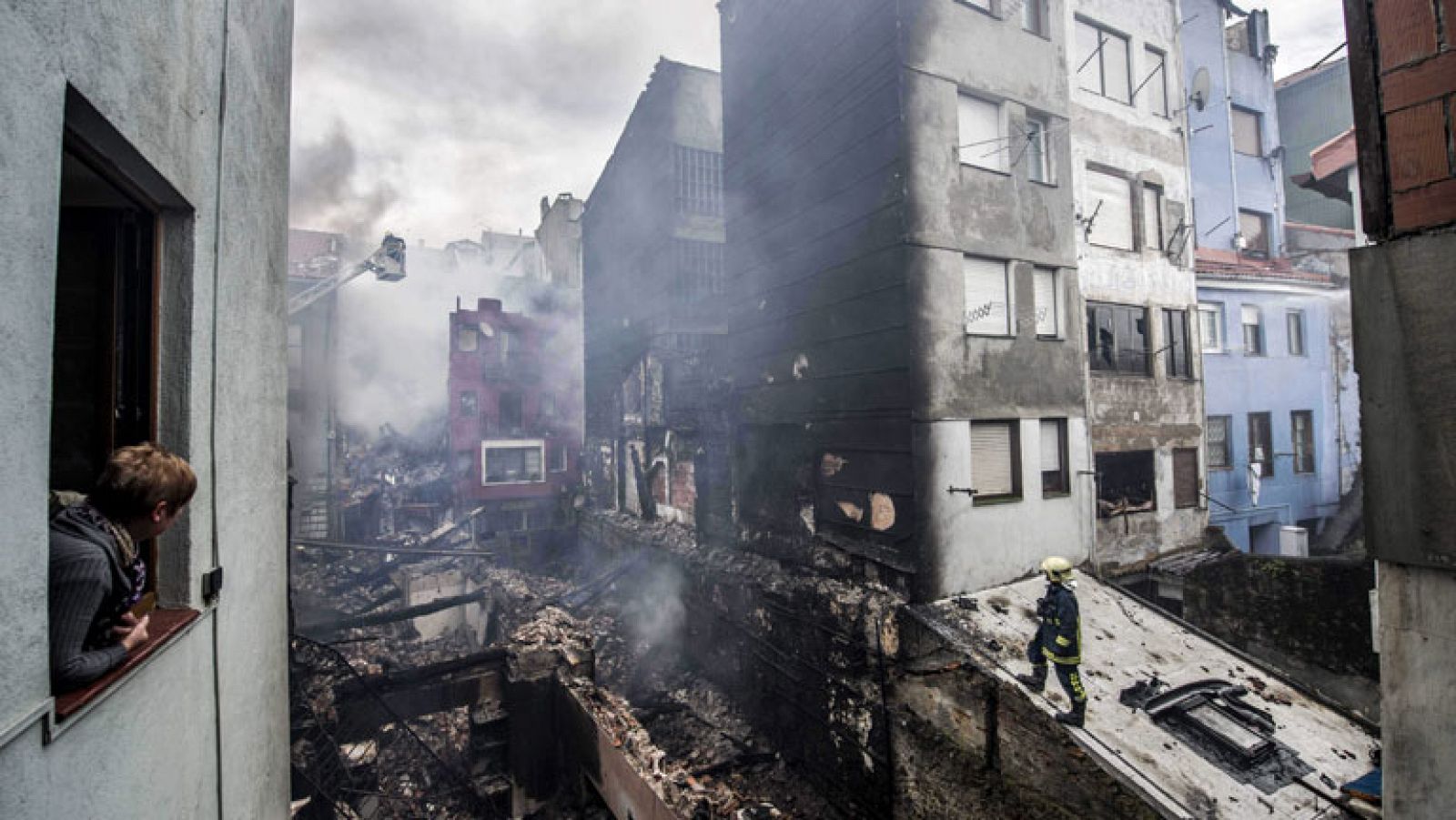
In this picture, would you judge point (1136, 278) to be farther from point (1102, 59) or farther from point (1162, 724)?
point (1162, 724)

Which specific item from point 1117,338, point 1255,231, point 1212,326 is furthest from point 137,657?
point 1255,231

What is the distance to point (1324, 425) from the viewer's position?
17.3 metres

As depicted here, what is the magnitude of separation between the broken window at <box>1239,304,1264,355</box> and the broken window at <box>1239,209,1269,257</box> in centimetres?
350

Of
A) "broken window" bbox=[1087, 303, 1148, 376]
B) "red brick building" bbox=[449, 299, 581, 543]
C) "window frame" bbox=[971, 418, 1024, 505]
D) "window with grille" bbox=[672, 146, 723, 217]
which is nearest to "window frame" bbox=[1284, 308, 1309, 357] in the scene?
"broken window" bbox=[1087, 303, 1148, 376]

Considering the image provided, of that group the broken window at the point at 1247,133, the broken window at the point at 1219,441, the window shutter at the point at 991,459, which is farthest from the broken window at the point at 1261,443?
the window shutter at the point at 991,459

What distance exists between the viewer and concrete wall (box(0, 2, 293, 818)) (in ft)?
5.22

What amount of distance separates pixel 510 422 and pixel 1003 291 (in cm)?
2269

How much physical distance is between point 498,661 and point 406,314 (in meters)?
40.5

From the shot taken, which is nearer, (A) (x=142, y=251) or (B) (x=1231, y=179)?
(A) (x=142, y=251)

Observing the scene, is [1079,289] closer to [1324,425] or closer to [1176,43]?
[1176,43]

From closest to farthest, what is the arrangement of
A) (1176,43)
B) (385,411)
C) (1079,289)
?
(1079,289), (1176,43), (385,411)

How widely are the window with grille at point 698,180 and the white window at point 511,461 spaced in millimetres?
14172

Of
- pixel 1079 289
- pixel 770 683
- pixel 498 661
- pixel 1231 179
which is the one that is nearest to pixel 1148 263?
pixel 1079 289

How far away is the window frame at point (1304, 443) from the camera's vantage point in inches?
664
